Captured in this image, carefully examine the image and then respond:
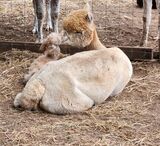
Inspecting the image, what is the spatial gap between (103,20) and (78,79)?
3.71 metres

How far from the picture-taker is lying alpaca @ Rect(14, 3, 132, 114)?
11.2 feet

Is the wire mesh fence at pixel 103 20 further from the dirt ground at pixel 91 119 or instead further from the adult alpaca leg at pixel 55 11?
the dirt ground at pixel 91 119

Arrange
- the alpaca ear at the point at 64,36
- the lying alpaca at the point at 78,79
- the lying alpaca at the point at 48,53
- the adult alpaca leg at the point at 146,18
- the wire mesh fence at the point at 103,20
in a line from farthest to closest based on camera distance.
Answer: the wire mesh fence at the point at 103,20
the adult alpaca leg at the point at 146,18
the lying alpaca at the point at 48,53
the alpaca ear at the point at 64,36
the lying alpaca at the point at 78,79

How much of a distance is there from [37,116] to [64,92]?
0.27 m

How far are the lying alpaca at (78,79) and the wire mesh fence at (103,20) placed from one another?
6.29 feet

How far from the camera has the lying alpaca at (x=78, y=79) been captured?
341 centimetres

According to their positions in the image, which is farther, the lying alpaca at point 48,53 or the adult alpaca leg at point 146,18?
the adult alpaca leg at point 146,18

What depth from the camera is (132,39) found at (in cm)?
593

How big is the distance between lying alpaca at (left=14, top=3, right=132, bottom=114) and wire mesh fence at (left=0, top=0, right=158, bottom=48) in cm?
192

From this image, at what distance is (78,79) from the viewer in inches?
137

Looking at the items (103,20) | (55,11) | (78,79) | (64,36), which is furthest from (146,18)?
(78,79)

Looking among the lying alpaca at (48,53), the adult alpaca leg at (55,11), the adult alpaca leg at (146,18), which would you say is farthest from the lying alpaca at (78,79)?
the adult alpaca leg at (55,11)

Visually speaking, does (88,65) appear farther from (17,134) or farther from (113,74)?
(17,134)

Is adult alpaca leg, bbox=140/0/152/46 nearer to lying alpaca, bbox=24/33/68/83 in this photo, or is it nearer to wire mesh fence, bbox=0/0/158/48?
wire mesh fence, bbox=0/0/158/48
